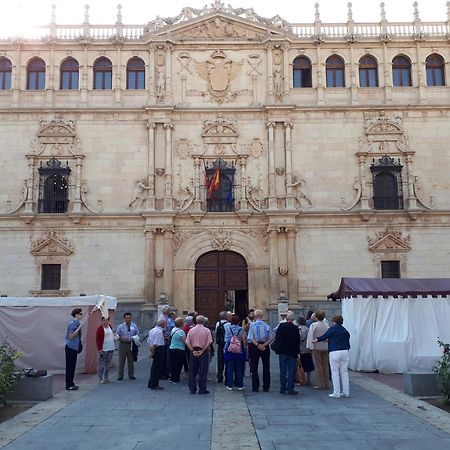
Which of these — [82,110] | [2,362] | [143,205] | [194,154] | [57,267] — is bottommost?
[2,362]

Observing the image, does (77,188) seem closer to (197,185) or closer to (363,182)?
(197,185)

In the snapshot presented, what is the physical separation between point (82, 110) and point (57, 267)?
8.27m

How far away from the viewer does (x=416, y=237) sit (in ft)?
93.0

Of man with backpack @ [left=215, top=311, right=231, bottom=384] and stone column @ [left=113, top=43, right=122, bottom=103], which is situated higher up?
stone column @ [left=113, top=43, right=122, bottom=103]

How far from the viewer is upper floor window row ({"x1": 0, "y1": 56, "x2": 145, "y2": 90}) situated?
29922mm

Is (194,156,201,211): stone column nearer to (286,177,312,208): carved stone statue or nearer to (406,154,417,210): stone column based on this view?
(286,177,312,208): carved stone statue

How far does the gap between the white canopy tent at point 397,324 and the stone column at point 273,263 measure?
10047mm

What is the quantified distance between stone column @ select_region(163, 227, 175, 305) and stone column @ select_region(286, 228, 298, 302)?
5.85 m

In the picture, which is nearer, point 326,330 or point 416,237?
point 326,330

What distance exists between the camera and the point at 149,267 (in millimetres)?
27781

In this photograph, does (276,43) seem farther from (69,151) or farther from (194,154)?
(69,151)

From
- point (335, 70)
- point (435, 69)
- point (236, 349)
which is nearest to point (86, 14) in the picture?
point (335, 70)

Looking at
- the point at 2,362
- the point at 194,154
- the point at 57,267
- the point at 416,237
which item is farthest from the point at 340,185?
the point at 2,362

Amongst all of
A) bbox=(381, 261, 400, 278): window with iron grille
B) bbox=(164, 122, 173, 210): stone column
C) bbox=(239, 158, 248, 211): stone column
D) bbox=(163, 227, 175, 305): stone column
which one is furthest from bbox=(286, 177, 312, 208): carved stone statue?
bbox=(163, 227, 175, 305): stone column
